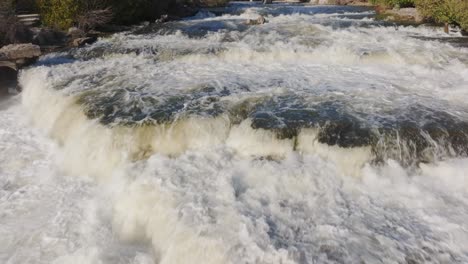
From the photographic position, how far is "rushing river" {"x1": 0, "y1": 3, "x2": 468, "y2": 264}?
6.18 metres

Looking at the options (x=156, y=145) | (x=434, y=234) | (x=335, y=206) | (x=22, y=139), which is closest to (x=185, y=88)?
(x=156, y=145)

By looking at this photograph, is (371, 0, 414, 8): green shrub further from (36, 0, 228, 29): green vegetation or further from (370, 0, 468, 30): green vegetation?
(36, 0, 228, 29): green vegetation

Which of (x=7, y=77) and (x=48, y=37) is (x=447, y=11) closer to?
(x=48, y=37)

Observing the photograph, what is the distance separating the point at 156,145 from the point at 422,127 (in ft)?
17.9

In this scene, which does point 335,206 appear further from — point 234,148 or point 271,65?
point 271,65

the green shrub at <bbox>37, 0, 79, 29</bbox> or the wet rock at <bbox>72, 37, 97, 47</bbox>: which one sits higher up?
the green shrub at <bbox>37, 0, 79, 29</bbox>

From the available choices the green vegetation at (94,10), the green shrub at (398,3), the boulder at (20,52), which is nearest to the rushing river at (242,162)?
the boulder at (20,52)

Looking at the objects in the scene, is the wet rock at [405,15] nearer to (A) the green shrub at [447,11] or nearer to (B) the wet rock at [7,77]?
(A) the green shrub at [447,11]

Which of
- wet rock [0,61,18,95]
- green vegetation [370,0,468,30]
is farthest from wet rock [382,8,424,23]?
wet rock [0,61,18,95]

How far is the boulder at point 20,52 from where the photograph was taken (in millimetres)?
14192

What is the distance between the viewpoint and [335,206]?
6746 millimetres

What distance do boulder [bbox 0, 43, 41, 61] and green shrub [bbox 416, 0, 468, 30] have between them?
637 inches

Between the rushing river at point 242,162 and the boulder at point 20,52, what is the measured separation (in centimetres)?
107

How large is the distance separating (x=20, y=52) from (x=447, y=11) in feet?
54.8
